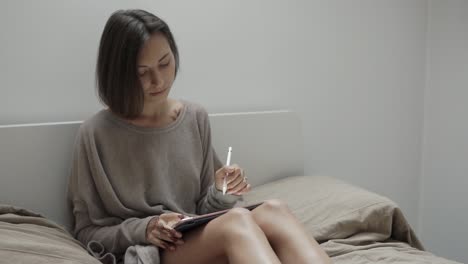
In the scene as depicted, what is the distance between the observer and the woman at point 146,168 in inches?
42.4

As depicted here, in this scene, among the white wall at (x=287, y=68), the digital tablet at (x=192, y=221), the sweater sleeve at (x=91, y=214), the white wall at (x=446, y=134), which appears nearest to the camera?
the digital tablet at (x=192, y=221)

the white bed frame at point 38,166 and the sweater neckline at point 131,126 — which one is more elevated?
the sweater neckline at point 131,126

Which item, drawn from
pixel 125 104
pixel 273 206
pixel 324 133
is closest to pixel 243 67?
pixel 324 133

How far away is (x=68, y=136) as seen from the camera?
132 centimetres

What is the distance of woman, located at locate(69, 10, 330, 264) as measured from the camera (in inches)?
42.4

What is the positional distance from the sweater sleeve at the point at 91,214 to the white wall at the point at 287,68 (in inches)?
9.6

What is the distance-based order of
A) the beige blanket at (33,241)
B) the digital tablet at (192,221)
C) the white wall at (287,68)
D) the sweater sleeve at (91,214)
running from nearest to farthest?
the beige blanket at (33,241) → the digital tablet at (192,221) → the sweater sleeve at (91,214) → the white wall at (287,68)

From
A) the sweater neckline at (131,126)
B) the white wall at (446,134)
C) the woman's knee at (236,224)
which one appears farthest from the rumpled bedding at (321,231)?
the white wall at (446,134)

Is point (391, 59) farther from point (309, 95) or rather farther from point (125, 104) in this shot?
point (125, 104)

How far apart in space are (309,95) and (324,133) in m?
0.19

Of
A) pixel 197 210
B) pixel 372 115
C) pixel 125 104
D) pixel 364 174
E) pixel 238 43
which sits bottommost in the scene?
pixel 364 174

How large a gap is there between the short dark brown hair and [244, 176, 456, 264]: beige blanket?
524 mm

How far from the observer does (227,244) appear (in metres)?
1.00

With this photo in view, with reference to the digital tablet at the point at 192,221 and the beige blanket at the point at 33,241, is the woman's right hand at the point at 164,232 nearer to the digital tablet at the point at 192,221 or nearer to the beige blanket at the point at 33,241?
the digital tablet at the point at 192,221
